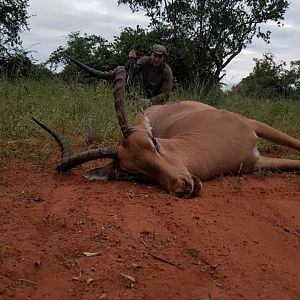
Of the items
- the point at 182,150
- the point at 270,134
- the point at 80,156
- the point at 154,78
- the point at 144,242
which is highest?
the point at 154,78

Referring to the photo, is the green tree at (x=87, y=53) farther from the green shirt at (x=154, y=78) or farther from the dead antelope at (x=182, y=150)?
the dead antelope at (x=182, y=150)

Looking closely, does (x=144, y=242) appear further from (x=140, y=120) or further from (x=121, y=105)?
(x=140, y=120)

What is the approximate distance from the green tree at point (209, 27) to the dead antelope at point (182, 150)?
9.39 m

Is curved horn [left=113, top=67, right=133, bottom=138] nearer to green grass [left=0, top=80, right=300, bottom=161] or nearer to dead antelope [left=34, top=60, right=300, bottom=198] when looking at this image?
dead antelope [left=34, top=60, right=300, bottom=198]

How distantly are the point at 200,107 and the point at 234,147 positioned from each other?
1395 millimetres

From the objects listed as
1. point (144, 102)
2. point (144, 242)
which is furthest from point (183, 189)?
point (144, 102)

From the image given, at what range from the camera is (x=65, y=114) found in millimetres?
8406

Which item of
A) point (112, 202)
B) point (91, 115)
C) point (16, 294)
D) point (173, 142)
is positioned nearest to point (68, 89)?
point (91, 115)

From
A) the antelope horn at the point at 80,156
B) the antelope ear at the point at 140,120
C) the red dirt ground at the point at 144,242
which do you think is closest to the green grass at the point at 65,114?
the antelope horn at the point at 80,156

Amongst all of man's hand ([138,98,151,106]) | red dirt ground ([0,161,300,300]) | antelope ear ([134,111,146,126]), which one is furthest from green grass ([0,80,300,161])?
red dirt ground ([0,161,300,300])

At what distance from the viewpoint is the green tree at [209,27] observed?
15.4 metres

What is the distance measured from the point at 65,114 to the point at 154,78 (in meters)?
3.66

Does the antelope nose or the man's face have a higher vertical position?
the man's face

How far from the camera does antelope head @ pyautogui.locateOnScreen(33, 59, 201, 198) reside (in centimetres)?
444
